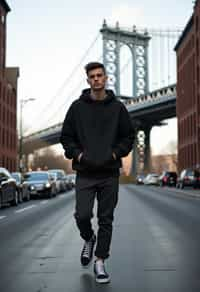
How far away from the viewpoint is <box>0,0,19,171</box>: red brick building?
223 ft

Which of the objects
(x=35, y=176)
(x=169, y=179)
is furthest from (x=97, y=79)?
(x=169, y=179)

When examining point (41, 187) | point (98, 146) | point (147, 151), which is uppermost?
point (147, 151)

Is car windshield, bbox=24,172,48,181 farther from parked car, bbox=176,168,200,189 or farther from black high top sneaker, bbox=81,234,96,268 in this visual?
black high top sneaker, bbox=81,234,96,268

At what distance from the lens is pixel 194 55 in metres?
67.7


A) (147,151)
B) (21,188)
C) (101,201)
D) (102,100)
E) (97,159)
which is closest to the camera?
(97,159)

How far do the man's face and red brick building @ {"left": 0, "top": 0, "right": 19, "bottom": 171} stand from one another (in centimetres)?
6116

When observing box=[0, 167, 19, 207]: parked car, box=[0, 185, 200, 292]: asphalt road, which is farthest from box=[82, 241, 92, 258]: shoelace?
box=[0, 167, 19, 207]: parked car

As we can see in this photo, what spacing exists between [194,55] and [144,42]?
24984 mm

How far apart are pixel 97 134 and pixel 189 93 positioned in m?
65.8

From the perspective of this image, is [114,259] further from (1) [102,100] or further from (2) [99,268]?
(1) [102,100]

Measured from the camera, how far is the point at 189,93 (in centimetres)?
7000

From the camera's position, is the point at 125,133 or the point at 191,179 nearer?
the point at 125,133

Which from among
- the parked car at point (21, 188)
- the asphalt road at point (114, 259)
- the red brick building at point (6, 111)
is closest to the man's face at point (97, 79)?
the asphalt road at point (114, 259)

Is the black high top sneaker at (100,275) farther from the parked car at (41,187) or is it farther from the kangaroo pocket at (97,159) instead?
the parked car at (41,187)
